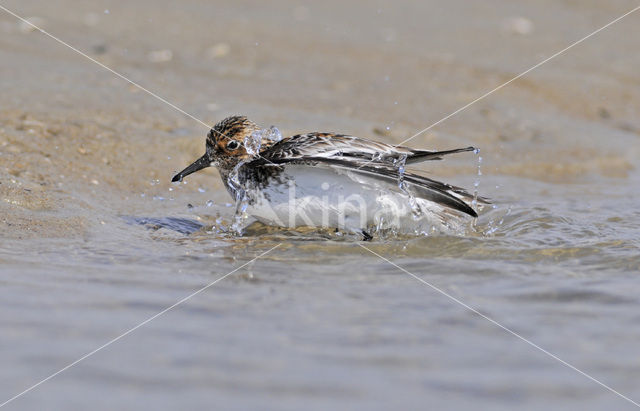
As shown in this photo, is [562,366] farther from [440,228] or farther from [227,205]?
[227,205]

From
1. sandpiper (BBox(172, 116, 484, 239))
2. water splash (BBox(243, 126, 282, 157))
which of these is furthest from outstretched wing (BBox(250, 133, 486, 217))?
water splash (BBox(243, 126, 282, 157))

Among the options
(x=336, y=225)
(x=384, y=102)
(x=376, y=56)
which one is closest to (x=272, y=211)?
(x=336, y=225)

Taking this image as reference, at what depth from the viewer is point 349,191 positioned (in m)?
6.41

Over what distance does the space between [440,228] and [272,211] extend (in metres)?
1.31

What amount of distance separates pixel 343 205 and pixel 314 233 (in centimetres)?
36

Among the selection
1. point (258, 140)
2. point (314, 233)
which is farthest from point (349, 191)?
point (258, 140)

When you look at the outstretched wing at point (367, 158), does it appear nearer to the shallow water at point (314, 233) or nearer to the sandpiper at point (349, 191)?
the sandpiper at point (349, 191)

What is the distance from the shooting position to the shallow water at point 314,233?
3984 mm

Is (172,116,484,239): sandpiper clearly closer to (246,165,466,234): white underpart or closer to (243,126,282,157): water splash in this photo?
(246,165,466,234): white underpart

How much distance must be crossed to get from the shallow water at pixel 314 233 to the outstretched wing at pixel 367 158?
37cm

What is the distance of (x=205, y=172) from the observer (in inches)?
349

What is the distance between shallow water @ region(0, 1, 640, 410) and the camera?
3984 millimetres

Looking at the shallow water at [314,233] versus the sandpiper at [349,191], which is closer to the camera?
the shallow water at [314,233]

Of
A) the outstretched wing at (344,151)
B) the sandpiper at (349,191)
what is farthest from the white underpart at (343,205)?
the outstretched wing at (344,151)
